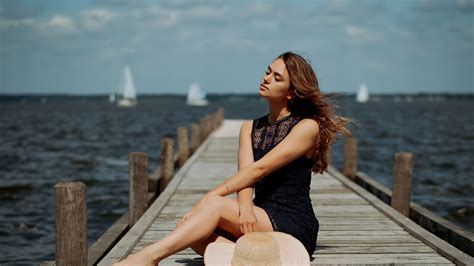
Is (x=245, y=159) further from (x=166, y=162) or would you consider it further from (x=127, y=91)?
(x=127, y=91)

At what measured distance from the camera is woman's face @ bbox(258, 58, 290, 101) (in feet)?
16.4

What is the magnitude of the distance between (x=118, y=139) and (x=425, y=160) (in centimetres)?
1811

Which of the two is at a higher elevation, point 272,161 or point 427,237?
Result: point 272,161

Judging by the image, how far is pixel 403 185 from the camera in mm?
8773

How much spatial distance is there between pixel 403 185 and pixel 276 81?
170 inches

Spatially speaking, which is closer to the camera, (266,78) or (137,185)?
(266,78)

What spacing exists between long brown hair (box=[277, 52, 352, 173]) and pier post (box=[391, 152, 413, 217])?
3.75 metres

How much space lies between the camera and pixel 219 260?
4723 millimetres

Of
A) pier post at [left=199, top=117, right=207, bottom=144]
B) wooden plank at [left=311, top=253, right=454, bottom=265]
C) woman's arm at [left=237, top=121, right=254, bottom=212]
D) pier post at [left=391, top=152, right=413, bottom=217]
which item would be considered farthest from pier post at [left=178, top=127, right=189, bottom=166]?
woman's arm at [left=237, top=121, right=254, bottom=212]

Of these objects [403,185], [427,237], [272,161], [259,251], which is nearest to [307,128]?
[272,161]

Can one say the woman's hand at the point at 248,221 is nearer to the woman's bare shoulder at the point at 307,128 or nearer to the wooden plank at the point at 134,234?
the woman's bare shoulder at the point at 307,128

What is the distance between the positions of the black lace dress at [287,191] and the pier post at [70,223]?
4.45 feet

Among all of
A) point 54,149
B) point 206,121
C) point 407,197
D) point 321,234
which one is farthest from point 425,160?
point 321,234

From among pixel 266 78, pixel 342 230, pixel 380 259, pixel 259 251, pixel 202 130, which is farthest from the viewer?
pixel 202 130
